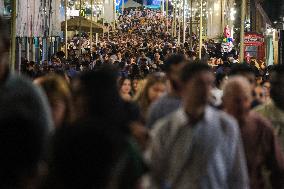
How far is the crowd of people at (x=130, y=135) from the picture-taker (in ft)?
10.6

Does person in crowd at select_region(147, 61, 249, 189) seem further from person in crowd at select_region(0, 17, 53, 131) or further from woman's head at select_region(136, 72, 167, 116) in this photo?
woman's head at select_region(136, 72, 167, 116)

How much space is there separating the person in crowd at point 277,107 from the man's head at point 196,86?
211 centimetres

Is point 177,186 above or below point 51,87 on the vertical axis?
below

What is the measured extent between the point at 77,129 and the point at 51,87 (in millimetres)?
3808

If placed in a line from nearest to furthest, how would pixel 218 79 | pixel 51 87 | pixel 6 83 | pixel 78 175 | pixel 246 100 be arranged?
pixel 78 175 < pixel 6 83 < pixel 246 100 < pixel 51 87 < pixel 218 79

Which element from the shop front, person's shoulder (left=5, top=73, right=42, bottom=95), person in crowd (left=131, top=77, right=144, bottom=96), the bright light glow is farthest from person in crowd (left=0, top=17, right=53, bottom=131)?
the bright light glow

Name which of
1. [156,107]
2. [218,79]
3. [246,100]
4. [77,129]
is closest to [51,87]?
[156,107]

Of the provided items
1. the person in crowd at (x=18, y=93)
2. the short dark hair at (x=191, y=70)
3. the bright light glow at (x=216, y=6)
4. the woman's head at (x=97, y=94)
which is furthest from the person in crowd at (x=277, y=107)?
the bright light glow at (x=216, y=6)

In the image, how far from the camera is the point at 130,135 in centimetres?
527

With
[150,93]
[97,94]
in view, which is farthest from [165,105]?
[97,94]

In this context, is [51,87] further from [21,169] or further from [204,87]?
[21,169]

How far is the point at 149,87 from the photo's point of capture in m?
8.97

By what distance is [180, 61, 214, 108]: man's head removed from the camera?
18.0 feet

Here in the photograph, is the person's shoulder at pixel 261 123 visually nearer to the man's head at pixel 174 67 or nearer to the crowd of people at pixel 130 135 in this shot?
the crowd of people at pixel 130 135
